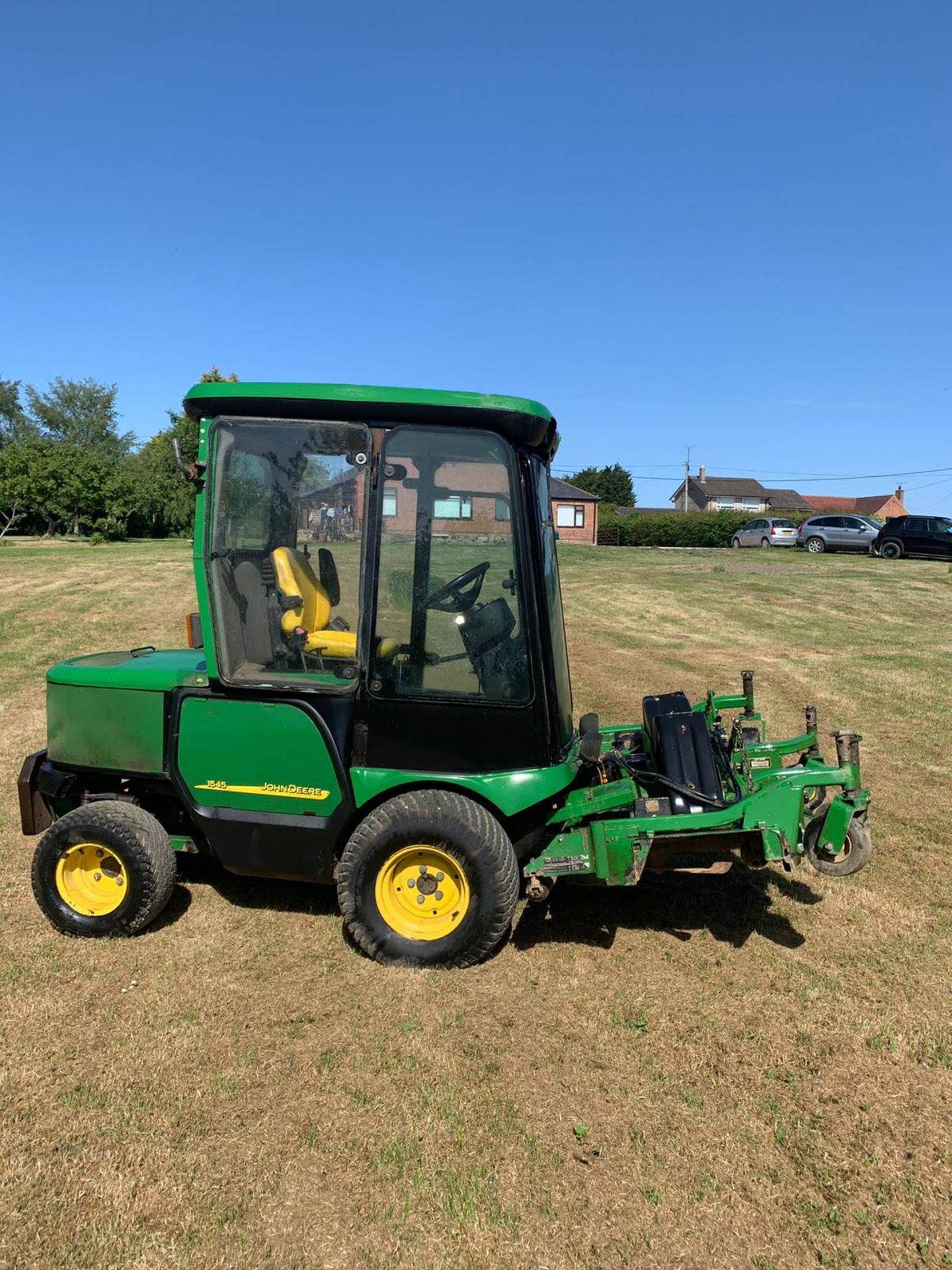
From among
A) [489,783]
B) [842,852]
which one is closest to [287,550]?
[489,783]

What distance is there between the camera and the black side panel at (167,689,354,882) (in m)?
3.67

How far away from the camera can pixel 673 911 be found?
430 centimetres

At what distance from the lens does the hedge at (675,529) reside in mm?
38906

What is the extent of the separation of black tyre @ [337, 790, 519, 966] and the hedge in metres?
35.1

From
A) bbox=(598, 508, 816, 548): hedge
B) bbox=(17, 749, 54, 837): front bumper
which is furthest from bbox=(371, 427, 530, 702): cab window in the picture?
bbox=(598, 508, 816, 548): hedge

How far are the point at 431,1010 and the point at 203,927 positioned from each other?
4.27ft

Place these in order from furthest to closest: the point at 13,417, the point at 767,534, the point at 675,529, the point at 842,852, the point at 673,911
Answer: the point at 13,417
the point at 675,529
the point at 767,534
the point at 673,911
the point at 842,852

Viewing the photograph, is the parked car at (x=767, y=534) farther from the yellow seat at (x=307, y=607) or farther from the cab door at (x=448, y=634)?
the yellow seat at (x=307, y=607)

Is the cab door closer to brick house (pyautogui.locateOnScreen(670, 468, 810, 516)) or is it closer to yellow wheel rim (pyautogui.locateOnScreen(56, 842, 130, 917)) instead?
yellow wheel rim (pyautogui.locateOnScreen(56, 842, 130, 917))

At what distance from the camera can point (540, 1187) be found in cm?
259

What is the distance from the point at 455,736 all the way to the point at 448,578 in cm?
68

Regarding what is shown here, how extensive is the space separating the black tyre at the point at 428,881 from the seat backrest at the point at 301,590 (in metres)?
0.88

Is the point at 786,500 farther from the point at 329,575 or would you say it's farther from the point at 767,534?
the point at 329,575

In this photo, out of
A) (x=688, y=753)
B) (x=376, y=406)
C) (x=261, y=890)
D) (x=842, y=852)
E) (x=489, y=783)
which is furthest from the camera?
(x=261, y=890)
